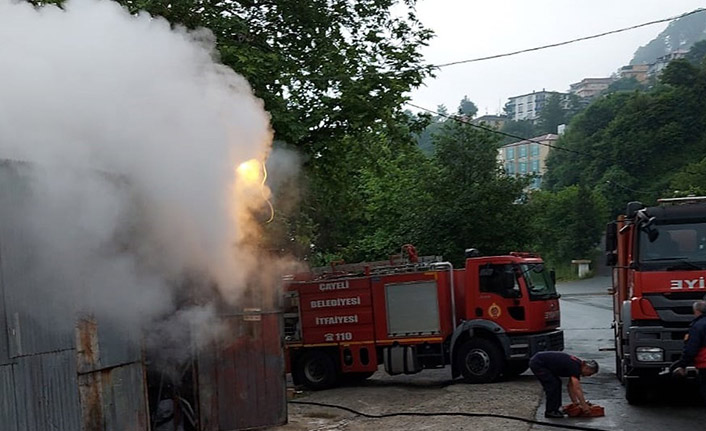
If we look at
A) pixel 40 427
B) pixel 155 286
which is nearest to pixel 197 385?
pixel 155 286

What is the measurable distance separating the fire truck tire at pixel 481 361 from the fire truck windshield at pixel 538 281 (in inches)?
51.2

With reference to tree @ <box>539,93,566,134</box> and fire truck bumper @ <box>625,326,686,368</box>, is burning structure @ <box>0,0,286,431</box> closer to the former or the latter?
fire truck bumper @ <box>625,326,686,368</box>

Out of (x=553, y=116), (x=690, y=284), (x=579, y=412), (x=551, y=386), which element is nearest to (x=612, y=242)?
(x=690, y=284)

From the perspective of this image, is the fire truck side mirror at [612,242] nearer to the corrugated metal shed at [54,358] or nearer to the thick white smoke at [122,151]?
the thick white smoke at [122,151]

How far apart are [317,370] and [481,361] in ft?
11.3

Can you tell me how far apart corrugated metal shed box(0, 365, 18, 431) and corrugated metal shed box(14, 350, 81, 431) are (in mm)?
48

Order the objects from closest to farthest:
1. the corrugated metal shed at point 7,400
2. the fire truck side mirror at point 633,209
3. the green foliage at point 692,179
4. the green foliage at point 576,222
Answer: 1. the corrugated metal shed at point 7,400
2. the fire truck side mirror at point 633,209
3. the green foliage at point 692,179
4. the green foliage at point 576,222

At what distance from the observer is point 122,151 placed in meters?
7.47

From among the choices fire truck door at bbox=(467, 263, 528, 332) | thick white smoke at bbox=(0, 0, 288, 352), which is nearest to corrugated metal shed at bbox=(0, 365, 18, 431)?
thick white smoke at bbox=(0, 0, 288, 352)

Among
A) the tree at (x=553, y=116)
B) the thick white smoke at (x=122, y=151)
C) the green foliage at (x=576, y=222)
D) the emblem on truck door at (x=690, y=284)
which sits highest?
the tree at (x=553, y=116)

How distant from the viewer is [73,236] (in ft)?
23.0

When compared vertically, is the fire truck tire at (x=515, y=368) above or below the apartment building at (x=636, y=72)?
below

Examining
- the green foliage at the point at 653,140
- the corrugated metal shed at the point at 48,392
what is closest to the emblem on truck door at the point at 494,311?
the corrugated metal shed at the point at 48,392

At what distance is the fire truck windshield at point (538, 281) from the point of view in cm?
1457
